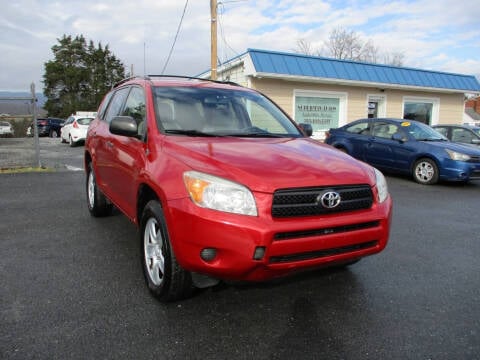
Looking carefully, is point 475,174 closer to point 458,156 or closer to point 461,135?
point 458,156

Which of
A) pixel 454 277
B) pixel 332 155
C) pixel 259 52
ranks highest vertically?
pixel 259 52

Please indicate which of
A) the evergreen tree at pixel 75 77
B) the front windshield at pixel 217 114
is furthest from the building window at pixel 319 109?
the evergreen tree at pixel 75 77

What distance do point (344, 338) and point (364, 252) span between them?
61 centimetres

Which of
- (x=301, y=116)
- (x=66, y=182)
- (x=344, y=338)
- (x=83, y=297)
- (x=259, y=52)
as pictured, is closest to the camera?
(x=344, y=338)

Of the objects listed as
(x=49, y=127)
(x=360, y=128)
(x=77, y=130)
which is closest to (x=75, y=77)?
(x=49, y=127)

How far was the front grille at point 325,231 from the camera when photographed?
7.91 ft

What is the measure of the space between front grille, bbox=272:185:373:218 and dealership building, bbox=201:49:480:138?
10.9 meters

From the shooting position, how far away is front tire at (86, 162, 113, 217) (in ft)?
17.0

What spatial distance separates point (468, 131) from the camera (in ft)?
36.5

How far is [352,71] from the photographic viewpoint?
15.5m

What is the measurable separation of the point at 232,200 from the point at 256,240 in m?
0.29

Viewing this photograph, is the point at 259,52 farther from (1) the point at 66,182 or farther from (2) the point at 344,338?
(2) the point at 344,338

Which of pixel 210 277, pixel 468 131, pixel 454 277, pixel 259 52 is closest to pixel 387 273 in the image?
pixel 454 277

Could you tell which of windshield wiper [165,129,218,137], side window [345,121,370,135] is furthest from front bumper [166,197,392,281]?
side window [345,121,370,135]
